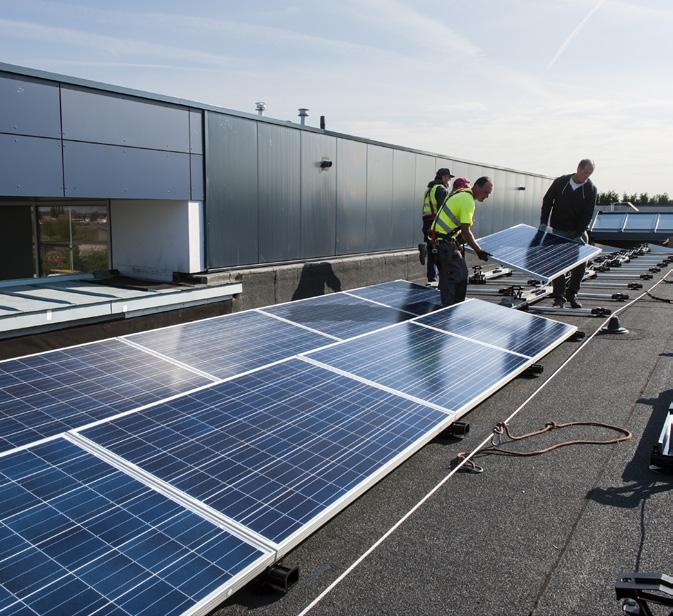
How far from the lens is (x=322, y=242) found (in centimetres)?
1259

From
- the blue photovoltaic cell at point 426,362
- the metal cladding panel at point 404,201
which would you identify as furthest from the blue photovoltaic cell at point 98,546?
the metal cladding panel at point 404,201

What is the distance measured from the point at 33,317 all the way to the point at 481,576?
19.4ft

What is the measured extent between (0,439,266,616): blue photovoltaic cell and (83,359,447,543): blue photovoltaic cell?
8.5 inches

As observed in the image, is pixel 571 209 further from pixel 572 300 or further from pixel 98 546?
pixel 98 546

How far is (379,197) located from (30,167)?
874cm

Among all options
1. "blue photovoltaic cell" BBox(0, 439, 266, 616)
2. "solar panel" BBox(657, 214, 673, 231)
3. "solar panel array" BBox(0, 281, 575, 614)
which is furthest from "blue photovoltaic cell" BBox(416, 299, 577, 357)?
"solar panel" BBox(657, 214, 673, 231)

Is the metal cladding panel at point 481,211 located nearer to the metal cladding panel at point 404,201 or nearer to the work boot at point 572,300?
the metal cladding panel at point 404,201

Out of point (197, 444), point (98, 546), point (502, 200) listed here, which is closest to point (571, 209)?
point (197, 444)

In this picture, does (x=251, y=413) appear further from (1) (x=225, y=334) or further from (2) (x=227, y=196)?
(2) (x=227, y=196)

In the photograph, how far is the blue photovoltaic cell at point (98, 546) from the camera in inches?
88.8

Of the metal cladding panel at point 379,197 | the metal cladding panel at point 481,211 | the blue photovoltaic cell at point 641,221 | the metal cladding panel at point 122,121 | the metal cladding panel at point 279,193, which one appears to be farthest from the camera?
the blue photovoltaic cell at point 641,221

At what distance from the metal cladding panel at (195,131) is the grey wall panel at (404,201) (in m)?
6.62

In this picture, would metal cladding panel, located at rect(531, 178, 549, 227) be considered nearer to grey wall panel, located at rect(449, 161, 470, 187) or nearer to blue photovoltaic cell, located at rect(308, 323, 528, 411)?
grey wall panel, located at rect(449, 161, 470, 187)

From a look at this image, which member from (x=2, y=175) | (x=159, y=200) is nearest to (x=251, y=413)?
(x=2, y=175)
